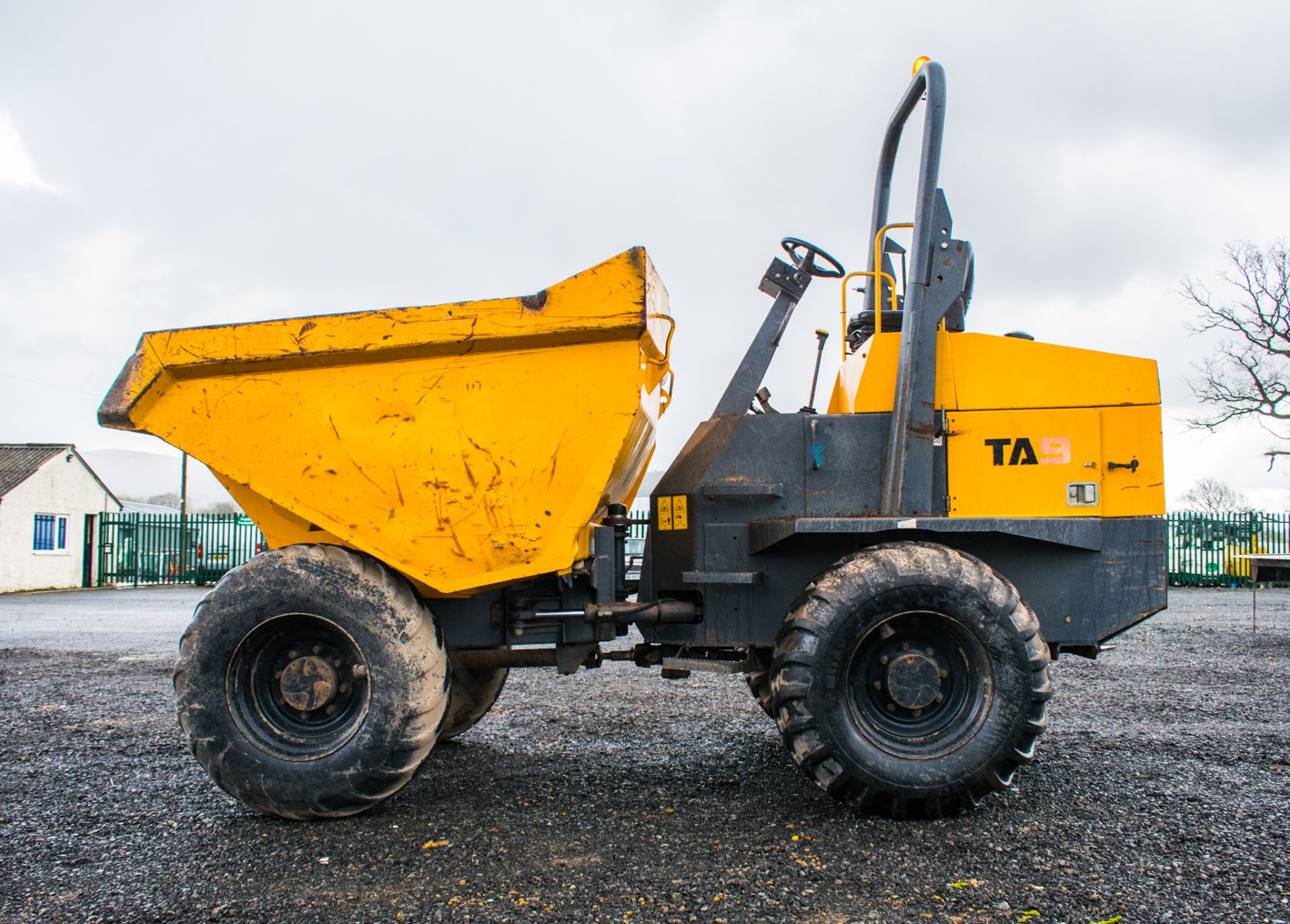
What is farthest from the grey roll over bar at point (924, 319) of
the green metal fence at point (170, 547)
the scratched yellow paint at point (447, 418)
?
the green metal fence at point (170, 547)

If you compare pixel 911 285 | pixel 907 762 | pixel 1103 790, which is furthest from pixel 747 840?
pixel 911 285

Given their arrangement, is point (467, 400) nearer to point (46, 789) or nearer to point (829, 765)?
point (829, 765)

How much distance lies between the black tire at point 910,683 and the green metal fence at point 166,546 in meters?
26.7

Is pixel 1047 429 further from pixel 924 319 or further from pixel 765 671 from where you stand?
pixel 765 671

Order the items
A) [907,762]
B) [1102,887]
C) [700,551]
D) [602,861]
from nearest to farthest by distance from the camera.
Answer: [1102,887] < [602,861] < [907,762] < [700,551]

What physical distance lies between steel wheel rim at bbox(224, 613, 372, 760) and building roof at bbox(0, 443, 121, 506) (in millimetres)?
25832

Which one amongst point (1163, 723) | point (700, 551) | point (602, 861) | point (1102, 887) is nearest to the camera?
point (1102, 887)

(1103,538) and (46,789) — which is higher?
(1103,538)

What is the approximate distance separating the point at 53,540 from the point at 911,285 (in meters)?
28.9

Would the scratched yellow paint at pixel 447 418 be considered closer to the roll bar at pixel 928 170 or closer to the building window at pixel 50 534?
the roll bar at pixel 928 170

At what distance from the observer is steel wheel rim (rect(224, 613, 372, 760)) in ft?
13.1

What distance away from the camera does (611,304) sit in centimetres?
405

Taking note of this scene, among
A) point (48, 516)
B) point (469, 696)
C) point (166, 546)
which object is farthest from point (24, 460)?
point (469, 696)

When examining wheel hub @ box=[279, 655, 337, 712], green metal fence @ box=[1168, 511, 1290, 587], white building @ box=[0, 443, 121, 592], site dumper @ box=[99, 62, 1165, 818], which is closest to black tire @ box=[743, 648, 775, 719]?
site dumper @ box=[99, 62, 1165, 818]
